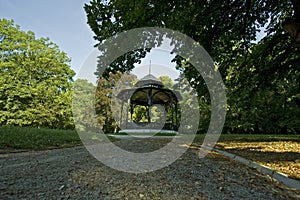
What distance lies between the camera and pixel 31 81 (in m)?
16.9

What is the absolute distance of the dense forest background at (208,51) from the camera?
15.0 feet

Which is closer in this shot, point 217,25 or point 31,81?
point 217,25

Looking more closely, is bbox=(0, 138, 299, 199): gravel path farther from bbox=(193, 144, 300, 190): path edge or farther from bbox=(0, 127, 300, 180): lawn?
bbox=(0, 127, 300, 180): lawn

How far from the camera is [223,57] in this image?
262 inches

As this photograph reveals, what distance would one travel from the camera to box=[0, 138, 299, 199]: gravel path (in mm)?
2211

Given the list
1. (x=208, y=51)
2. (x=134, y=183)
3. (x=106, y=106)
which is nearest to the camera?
(x=134, y=183)

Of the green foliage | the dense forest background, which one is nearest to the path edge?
the dense forest background

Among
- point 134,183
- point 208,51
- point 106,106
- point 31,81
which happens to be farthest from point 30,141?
point 106,106

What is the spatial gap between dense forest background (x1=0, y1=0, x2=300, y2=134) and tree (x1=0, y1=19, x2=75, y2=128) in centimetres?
7

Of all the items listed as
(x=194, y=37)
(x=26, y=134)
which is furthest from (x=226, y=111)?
(x=26, y=134)

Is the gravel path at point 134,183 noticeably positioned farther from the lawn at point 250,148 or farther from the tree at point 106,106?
the tree at point 106,106

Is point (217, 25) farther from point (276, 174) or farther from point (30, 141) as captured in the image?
point (30, 141)

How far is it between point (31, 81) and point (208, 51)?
1628 centimetres

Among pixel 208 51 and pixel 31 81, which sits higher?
pixel 31 81
